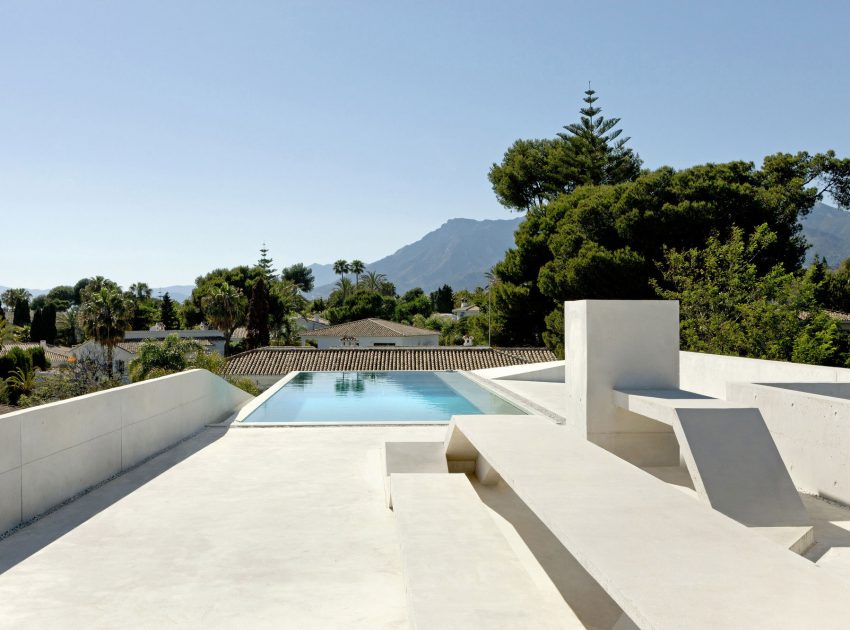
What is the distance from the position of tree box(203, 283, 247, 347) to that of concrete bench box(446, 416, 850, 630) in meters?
45.7

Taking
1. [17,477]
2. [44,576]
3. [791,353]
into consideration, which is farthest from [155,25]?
[791,353]

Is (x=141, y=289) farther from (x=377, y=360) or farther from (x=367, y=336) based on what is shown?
(x=377, y=360)

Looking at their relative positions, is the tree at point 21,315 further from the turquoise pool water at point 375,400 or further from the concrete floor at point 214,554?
the concrete floor at point 214,554

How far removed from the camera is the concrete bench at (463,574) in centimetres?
276

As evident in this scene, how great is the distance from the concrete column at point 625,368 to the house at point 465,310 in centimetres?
7300

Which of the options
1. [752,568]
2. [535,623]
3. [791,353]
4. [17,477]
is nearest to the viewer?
[752,568]

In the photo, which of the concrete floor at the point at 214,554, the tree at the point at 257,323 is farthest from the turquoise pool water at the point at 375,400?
the tree at the point at 257,323

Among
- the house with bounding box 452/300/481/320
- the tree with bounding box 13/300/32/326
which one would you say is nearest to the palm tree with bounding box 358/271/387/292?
the house with bounding box 452/300/481/320

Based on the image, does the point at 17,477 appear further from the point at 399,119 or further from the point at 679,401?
the point at 399,119

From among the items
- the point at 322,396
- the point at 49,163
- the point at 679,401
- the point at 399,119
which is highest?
the point at 399,119

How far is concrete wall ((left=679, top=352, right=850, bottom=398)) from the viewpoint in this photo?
8.49 meters

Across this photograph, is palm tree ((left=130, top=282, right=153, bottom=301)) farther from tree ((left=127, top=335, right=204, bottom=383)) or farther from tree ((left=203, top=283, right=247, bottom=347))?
tree ((left=127, top=335, right=204, bottom=383))

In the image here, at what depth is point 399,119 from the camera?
22.3 m

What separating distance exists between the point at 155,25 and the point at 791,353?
16.0 meters
